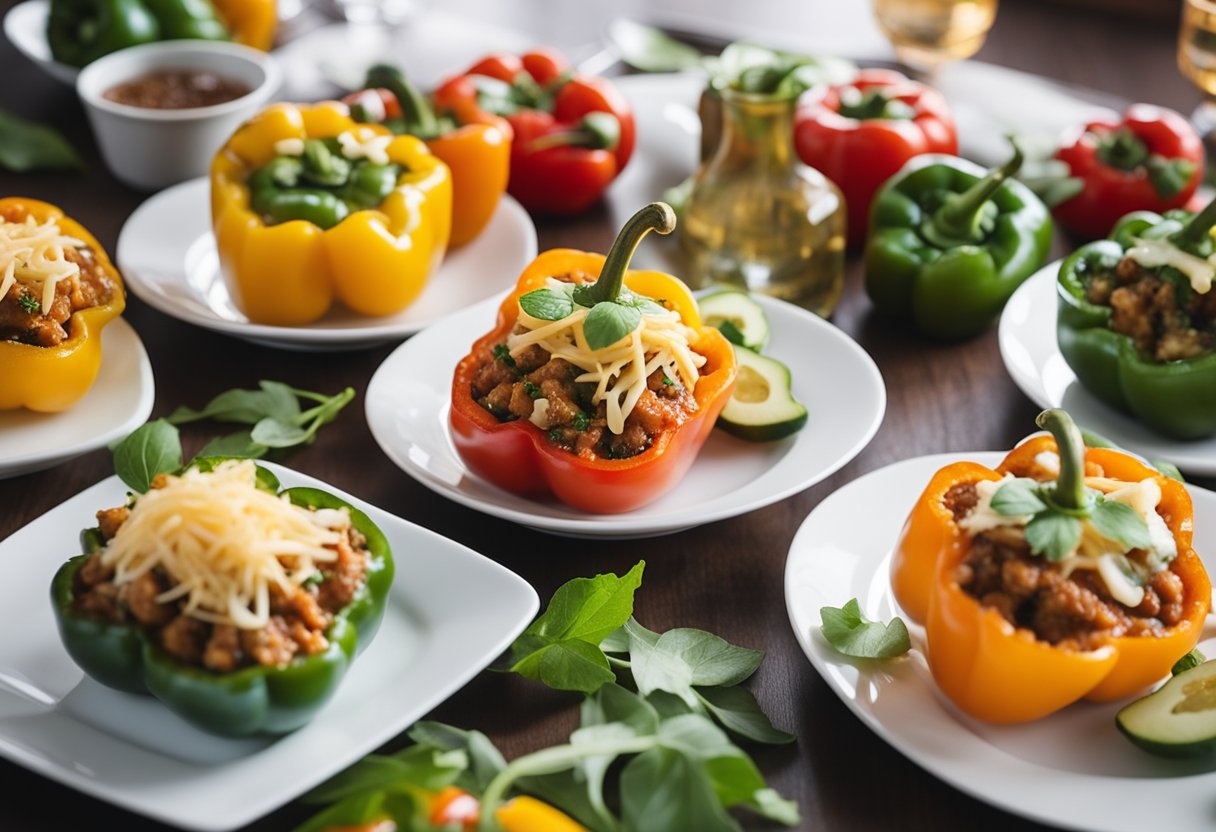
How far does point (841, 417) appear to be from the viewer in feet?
9.04

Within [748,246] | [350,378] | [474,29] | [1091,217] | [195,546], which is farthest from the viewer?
[474,29]

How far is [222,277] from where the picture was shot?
3.29 meters

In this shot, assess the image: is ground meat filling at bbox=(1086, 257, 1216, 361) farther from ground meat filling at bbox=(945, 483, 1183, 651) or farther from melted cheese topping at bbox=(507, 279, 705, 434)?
melted cheese topping at bbox=(507, 279, 705, 434)

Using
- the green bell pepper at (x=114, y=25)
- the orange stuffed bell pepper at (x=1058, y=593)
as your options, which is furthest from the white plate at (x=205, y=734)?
the green bell pepper at (x=114, y=25)

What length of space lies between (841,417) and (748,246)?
0.75m

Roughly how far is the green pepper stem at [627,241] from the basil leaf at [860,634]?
0.72 metres

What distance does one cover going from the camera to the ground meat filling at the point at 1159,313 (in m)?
2.77

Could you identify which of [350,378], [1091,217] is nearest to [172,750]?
[350,378]

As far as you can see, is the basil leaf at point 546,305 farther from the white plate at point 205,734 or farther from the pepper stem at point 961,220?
the pepper stem at point 961,220

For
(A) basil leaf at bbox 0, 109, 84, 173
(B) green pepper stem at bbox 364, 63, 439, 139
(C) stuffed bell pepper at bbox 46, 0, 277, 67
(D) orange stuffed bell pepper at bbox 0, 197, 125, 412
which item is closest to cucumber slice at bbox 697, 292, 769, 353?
(B) green pepper stem at bbox 364, 63, 439, 139

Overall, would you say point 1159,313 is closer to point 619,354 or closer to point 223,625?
→ point 619,354

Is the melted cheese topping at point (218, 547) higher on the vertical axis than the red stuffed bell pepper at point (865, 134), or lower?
higher

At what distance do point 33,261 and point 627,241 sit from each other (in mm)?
1175

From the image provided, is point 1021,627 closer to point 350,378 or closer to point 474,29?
point 350,378
